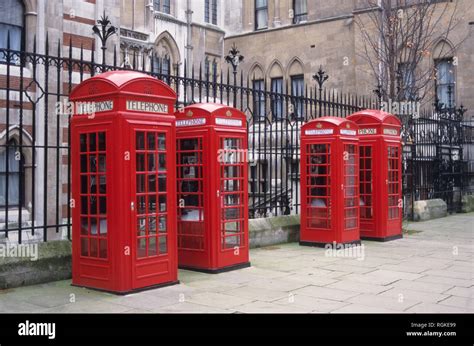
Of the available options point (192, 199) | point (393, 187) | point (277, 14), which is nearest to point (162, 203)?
point (192, 199)

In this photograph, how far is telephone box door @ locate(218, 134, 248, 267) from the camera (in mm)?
8648

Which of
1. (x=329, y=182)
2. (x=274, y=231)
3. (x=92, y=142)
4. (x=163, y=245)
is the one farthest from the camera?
(x=274, y=231)

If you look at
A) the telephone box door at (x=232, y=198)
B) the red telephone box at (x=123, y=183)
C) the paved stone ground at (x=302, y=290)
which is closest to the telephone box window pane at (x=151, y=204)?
the red telephone box at (x=123, y=183)

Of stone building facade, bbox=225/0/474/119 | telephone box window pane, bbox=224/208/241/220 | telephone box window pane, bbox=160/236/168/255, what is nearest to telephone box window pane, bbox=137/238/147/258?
telephone box window pane, bbox=160/236/168/255

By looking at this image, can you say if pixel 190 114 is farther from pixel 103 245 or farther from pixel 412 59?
pixel 412 59

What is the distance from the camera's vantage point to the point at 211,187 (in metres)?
8.45

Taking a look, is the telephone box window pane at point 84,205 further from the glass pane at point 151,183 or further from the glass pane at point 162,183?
the glass pane at point 162,183

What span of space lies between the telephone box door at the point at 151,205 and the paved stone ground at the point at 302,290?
354 mm

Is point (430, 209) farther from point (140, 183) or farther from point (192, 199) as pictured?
point (140, 183)

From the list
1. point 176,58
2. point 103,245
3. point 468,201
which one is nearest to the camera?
point 103,245

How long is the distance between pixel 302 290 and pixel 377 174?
5650mm

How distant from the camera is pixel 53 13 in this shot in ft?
50.1

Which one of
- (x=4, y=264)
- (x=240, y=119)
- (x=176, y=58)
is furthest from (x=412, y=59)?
(x=176, y=58)
